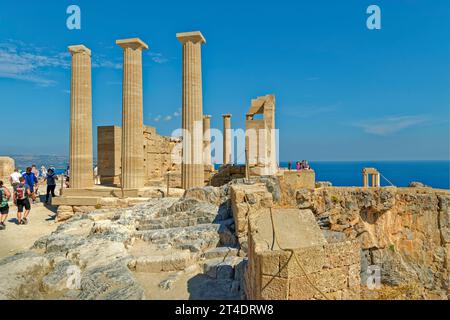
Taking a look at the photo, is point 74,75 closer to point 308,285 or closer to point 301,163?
point 308,285

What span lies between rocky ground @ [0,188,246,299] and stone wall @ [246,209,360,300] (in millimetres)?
1529

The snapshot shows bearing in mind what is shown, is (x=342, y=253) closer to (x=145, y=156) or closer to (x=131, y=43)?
(x=131, y=43)

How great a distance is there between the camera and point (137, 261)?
6.47 metres

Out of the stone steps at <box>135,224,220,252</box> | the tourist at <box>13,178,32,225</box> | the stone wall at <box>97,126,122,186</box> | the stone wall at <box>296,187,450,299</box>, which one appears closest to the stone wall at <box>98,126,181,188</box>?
the stone wall at <box>97,126,122,186</box>

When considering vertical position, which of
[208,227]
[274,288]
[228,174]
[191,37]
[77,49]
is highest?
[191,37]

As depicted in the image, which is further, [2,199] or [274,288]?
[2,199]

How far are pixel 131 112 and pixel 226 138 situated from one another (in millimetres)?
13870

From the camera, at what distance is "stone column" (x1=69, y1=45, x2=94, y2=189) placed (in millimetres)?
15305

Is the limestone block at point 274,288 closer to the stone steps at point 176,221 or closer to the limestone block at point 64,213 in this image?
the stone steps at point 176,221

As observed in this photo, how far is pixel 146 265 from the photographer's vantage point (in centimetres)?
641

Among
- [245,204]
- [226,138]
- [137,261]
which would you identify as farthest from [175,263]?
[226,138]

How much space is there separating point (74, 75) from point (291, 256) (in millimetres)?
15388
